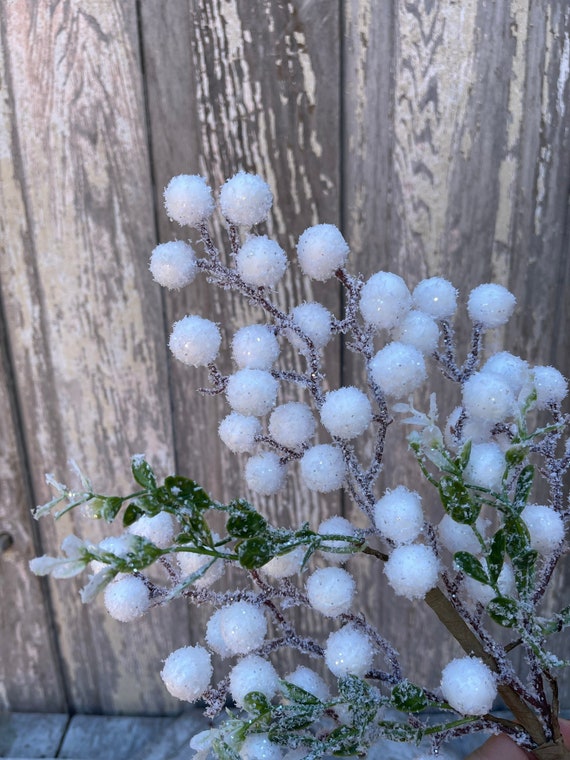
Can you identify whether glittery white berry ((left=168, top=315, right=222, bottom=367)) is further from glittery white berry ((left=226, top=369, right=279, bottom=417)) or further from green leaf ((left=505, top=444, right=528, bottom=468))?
green leaf ((left=505, top=444, right=528, bottom=468))

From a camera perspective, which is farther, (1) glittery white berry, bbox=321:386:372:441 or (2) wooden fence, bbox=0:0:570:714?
(2) wooden fence, bbox=0:0:570:714

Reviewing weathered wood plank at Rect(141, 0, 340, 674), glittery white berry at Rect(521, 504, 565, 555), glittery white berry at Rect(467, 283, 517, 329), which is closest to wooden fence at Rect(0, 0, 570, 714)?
weathered wood plank at Rect(141, 0, 340, 674)

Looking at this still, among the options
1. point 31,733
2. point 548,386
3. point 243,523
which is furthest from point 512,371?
point 31,733

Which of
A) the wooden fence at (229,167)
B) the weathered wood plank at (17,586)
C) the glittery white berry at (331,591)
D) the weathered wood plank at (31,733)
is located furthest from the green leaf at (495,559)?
the weathered wood plank at (31,733)

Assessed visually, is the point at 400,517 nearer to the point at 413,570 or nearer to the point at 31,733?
the point at 413,570

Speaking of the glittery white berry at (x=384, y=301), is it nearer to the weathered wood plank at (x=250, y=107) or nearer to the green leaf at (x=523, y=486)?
the green leaf at (x=523, y=486)

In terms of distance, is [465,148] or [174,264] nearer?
[174,264]
